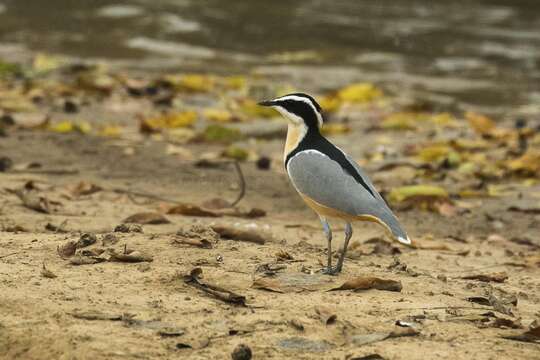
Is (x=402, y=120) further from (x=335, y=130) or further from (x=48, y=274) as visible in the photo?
(x=48, y=274)

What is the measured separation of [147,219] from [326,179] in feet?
5.71

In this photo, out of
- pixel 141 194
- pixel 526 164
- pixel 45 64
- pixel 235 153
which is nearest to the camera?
pixel 141 194

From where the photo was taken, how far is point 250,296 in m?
4.64

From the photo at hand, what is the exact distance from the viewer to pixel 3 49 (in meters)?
15.0

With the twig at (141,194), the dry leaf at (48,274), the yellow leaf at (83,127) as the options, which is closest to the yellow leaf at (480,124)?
the yellow leaf at (83,127)

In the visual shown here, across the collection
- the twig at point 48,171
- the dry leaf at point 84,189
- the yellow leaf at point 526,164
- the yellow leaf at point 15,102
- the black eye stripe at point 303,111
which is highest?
→ the black eye stripe at point 303,111

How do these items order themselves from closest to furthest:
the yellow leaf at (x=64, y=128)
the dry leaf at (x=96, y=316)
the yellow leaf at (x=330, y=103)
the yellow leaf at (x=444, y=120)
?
the dry leaf at (x=96, y=316)
the yellow leaf at (x=64, y=128)
the yellow leaf at (x=444, y=120)
the yellow leaf at (x=330, y=103)

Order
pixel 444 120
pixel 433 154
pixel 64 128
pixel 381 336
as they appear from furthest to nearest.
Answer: pixel 444 120, pixel 64 128, pixel 433 154, pixel 381 336

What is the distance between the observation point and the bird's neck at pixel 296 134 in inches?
216

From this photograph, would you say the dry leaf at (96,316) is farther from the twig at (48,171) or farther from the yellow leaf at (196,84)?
the yellow leaf at (196,84)

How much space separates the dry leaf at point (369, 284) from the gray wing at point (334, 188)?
0.20 m

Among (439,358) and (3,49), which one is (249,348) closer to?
→ (439,358)

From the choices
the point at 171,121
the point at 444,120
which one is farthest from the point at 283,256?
the point at 444,120

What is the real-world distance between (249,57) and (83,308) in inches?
451
